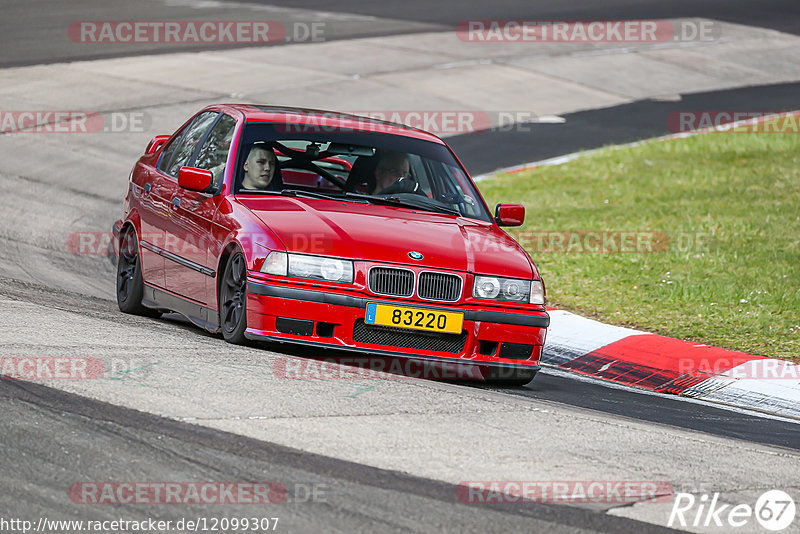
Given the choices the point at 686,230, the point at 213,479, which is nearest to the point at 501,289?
the point at 213,479

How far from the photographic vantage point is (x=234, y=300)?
754 cm

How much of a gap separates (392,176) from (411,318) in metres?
1.62

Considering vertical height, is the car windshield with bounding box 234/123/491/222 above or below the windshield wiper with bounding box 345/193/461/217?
above

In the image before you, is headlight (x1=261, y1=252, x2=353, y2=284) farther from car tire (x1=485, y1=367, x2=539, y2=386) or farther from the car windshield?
car tire (x1=485, y1=367, x2=539, y2=386)

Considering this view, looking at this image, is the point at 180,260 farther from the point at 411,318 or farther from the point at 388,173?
the point at 411,318

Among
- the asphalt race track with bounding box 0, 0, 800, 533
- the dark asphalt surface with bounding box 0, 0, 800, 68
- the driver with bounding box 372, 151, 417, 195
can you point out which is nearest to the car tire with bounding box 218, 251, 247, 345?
the asphalt race track with bounding box 0, 0, 800, 533

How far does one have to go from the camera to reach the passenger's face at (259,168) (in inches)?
322

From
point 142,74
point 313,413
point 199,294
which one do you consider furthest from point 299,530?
point 142,74

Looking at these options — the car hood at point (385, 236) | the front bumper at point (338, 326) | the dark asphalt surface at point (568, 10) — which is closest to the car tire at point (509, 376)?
A: the front bumper at point (338, 326)

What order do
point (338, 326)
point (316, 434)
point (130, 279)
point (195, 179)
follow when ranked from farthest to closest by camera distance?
point (130, 279)
point (195, 179)
point (338, 326)
point (316, 434)

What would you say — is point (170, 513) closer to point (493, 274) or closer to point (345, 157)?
point (493, 274)

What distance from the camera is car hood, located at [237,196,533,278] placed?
24.0 ft

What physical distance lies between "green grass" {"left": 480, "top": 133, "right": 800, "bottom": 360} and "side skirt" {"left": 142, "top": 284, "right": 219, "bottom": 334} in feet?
11.8

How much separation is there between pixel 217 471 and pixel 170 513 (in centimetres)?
44
